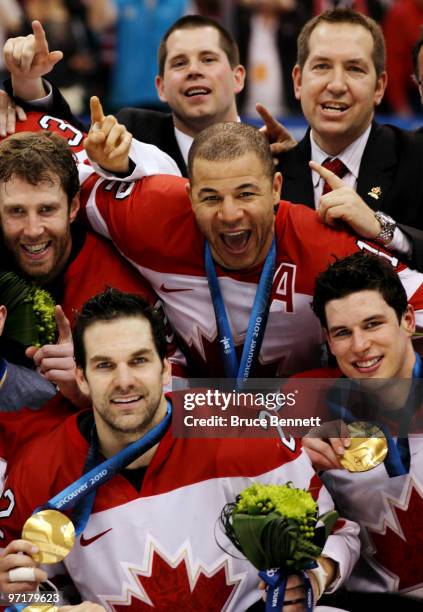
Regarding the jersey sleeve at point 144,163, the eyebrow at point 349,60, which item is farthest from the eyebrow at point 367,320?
the eyebrow at point 349,60

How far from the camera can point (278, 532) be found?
307 centimetres

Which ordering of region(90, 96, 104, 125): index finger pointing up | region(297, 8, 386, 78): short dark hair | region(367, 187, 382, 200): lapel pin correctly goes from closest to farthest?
1. region(90, 96, 104, 125): index finger pointing up
2. region(367, 187, 382, 200): lapel pin
3. region(297, 8, 386, 78): short dark hair

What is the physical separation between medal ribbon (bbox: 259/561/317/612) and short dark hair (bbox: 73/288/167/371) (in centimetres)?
74

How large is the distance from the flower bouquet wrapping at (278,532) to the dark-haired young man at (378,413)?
0.40 meters

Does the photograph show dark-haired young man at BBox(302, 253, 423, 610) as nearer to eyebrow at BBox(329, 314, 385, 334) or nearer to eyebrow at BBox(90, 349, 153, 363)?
eyebrow at BBox(329, 314, 385, 334)

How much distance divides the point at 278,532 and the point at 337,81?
6.10ft

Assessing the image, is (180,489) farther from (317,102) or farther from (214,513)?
(317,102)

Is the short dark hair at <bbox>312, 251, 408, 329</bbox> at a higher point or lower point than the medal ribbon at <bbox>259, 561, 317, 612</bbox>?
higher

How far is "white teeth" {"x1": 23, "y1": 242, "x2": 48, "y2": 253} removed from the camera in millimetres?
3982

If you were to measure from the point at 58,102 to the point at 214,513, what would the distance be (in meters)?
1.76

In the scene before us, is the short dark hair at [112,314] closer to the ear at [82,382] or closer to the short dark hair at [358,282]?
the ear at [82,382]

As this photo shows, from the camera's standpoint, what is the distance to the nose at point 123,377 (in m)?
3.42

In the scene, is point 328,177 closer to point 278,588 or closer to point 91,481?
point 91,481

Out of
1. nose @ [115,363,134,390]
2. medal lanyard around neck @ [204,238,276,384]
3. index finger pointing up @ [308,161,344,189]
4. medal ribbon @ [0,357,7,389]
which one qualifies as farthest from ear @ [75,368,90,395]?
index finger pointing up @ [308,161,344,189]
